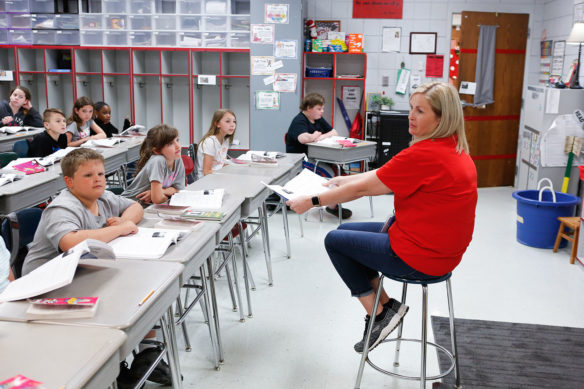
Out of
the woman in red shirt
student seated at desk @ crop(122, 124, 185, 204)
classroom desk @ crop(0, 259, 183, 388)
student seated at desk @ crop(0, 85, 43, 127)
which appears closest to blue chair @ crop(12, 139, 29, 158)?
student seated at desk @ crop(0, 85, 43, 127)

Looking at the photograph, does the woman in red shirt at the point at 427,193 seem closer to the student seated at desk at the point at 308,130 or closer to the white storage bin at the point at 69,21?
the student seated at desk at the point at 308,130

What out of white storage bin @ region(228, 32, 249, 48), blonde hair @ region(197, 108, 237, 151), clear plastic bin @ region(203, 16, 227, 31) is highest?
clear plastic bin @ region(203, 16, 227, 31)

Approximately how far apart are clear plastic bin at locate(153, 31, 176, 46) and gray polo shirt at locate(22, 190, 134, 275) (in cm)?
512

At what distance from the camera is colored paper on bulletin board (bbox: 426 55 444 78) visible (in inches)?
285

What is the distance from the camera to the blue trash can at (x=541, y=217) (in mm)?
4645

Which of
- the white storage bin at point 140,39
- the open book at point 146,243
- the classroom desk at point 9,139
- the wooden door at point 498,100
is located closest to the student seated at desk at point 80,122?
the classroom desk at point 9,139

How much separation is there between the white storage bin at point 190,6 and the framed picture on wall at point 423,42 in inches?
107

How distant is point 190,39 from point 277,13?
4.19 feet

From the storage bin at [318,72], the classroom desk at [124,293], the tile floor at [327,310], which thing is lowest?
the tile floor at [327,310]

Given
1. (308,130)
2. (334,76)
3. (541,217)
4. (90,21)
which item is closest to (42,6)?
(90,21)

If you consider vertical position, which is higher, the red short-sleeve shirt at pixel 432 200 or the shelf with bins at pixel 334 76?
the shelf with bins at pixel 334 76

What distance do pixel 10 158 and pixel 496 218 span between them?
4.54 m

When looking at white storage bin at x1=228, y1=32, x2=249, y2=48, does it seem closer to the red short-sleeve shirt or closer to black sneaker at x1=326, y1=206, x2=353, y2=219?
black sneaker at x1=326, y1=206, x2=353, y2=219

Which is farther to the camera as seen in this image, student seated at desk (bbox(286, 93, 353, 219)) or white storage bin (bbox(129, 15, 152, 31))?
white storage bin (bbox(129, 15, 152, 31))
